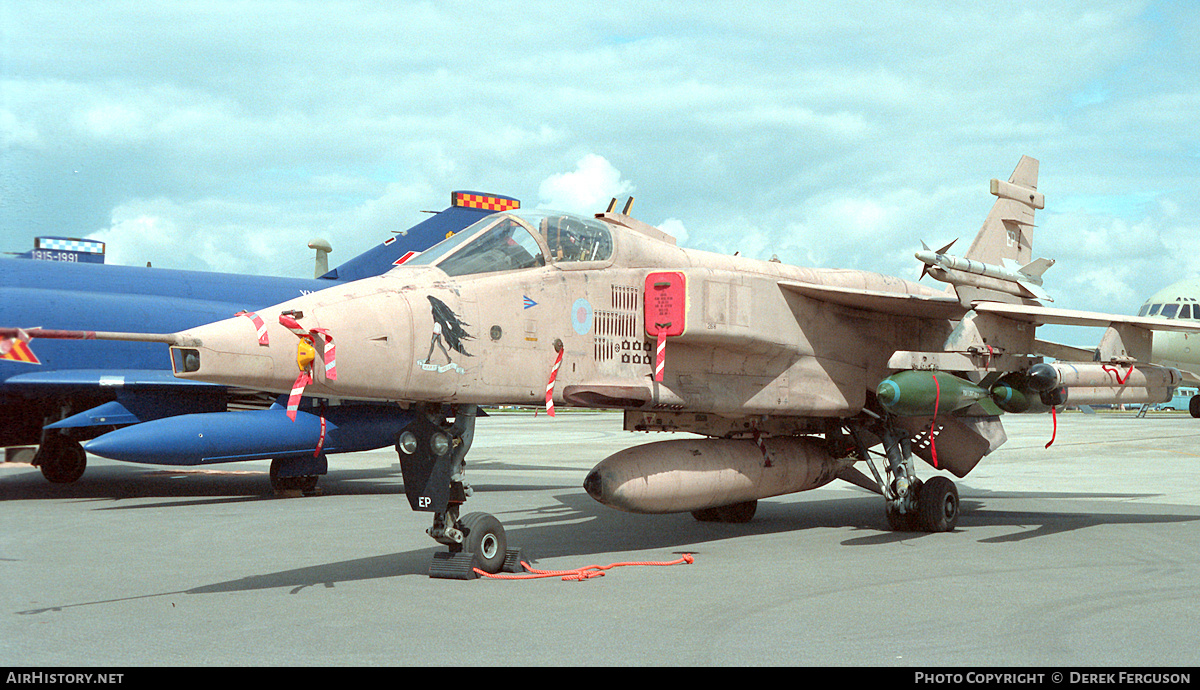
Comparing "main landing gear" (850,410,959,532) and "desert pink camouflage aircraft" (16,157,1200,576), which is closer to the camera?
"desert pink camouflage aircraft" (16,157,1200,576)

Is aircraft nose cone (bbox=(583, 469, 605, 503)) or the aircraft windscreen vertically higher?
the aircraft windscreen

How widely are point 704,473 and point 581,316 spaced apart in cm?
223

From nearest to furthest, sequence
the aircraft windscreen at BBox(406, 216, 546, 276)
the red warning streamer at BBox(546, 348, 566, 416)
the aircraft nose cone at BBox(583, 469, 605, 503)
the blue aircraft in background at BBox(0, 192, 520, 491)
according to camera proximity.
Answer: the aircraft windscreen at BBox(406, 216, 546, 276), the red warning streamer at BBox(546, 348, 566, 416), the aircraft nose cone at BBox(583, 469, 605, 503), the blue aircraft in background at BBox(0, 192, 520, 491)

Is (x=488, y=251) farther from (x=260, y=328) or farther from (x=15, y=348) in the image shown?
(x=15, y=348)

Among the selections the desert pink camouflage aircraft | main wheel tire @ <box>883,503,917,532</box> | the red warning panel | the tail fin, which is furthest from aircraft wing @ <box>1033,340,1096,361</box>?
the red warning panel

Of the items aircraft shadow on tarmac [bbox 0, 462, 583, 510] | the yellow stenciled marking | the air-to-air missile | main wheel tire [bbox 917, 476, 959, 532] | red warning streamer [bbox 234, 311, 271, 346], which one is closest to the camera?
red warning streamer [bbox 234, 311, 271, 346]

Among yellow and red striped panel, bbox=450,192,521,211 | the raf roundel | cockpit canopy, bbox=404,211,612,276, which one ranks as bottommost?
the raf roundel

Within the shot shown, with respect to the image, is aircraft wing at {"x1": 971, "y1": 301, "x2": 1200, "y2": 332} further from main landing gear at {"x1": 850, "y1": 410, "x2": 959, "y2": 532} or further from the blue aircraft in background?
the blue aircraft in background

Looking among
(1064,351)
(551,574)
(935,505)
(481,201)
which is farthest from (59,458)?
(1064,351)

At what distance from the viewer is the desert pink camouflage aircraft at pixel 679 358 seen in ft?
22.1

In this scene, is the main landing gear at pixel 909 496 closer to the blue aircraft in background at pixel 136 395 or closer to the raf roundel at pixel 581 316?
the raf roundel at pixel 581 316

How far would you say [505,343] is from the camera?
24.7 ft

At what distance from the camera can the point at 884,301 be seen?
10.1 m

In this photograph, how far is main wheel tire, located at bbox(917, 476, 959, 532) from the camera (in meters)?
10.4
